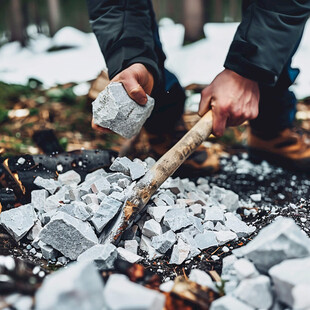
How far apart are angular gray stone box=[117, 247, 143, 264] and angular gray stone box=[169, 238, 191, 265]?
14cm

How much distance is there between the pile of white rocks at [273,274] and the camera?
96 centimetres

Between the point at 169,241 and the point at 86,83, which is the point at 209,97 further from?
the point at 86,83

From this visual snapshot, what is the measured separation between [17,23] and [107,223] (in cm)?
709

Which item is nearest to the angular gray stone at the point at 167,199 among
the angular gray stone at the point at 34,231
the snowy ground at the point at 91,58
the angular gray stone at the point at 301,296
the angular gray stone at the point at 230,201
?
the angular gray stone at the point at 230,201

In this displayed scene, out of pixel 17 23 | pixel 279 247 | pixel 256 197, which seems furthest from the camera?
pixel 17 23

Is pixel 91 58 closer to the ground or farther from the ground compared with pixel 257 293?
closer to the ground

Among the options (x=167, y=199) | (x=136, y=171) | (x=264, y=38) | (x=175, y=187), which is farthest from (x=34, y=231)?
(x=264, y=38)

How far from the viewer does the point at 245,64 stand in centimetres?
195

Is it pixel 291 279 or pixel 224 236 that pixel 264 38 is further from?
pixel 291 279

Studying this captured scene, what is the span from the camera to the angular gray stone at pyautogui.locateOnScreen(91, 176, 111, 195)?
168cm

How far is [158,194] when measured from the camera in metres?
1.83

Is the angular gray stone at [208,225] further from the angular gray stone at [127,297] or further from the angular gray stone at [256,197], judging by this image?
the angular gray stone at [127,297]

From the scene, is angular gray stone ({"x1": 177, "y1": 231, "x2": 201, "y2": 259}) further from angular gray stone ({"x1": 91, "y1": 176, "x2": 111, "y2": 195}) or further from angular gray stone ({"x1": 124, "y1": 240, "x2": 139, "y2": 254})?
angular gray stone ({"x1": 91, "y1": 176, "x2": 111, "y2": 195})

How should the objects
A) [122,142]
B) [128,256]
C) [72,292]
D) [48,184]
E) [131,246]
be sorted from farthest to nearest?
[122,142] < [48,184] < [131,246] < [128,256] < [72,292]
